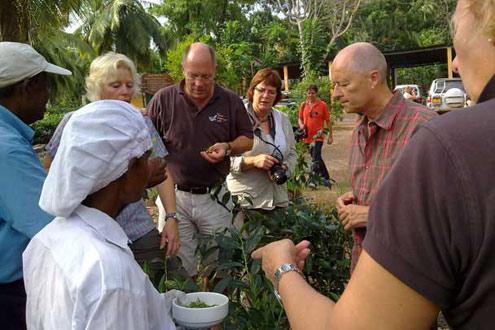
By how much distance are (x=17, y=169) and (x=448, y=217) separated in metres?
1.60

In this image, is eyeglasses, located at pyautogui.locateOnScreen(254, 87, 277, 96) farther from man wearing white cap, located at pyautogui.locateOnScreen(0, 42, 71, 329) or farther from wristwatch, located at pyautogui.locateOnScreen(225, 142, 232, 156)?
man wearing white cap, located at pyautogui.locateOnScreen(0, 42, 71, 329)

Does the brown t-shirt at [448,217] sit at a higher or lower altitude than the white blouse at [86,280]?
higher

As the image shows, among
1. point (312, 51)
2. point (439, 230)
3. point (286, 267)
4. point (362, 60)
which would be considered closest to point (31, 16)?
point (362, 60)

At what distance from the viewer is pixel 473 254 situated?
0.80m

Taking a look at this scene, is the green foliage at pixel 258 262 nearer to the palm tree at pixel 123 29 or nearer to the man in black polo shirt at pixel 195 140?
the man in black polo shirt at pixel 195 140

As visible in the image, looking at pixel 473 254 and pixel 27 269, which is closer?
pixel 473 254

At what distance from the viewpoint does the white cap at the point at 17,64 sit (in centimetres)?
219

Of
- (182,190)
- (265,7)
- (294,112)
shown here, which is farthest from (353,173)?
(265,7)

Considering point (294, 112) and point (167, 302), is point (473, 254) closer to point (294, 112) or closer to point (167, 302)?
point (167, 302)

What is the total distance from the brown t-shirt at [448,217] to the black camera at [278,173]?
285cm

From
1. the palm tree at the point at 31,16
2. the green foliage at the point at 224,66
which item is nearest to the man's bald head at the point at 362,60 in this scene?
the palm tree at the point at 31,16

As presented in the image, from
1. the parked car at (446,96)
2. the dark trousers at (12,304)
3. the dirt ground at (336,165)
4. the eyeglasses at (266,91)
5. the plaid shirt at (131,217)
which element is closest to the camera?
the dark trousers at (12,304)

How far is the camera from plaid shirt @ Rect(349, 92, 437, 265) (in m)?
2.46

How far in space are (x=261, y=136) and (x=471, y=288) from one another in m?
3.19
